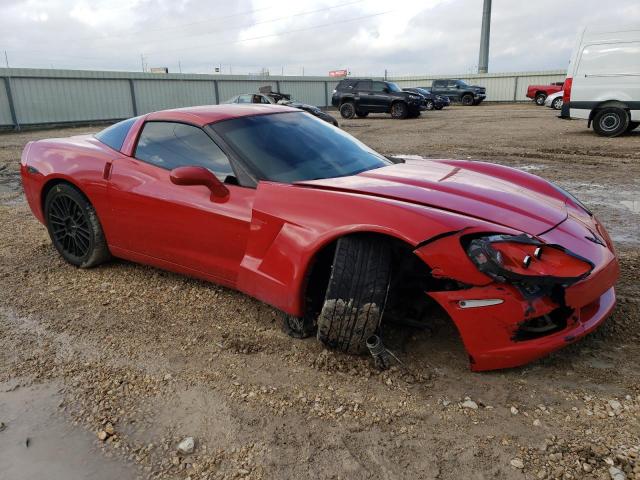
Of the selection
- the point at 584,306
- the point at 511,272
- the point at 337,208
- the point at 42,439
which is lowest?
the point at 42,439

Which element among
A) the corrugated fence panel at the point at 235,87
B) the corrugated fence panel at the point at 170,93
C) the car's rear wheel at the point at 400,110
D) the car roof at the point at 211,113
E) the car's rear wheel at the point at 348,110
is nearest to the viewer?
the car roof at the point at 211,113

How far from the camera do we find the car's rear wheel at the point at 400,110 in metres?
21.1

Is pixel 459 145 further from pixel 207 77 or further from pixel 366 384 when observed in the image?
pixel 207 77

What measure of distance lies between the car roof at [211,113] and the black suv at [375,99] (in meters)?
18.5

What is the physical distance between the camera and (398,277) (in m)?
2.60

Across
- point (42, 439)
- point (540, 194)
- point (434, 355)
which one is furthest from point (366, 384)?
point (540, 194)

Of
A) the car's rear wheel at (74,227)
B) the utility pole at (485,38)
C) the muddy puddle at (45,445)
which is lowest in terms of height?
the muddy puddle at (45,445)

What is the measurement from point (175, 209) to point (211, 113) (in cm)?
71

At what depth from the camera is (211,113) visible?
3318 millimetres

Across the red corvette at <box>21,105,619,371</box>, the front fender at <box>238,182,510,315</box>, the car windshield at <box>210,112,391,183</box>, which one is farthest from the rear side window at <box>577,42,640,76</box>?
the front fender at <box>238,182,510,315</box>

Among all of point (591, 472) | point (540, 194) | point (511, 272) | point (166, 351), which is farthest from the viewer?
point (540, 194)

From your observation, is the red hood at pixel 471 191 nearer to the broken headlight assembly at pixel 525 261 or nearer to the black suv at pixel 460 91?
the broken headlight assembly at pixel 525 261

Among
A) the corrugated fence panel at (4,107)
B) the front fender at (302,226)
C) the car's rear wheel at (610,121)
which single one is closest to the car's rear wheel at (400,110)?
the car's rear wheel at (610,121)

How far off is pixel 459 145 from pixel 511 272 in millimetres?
9822
